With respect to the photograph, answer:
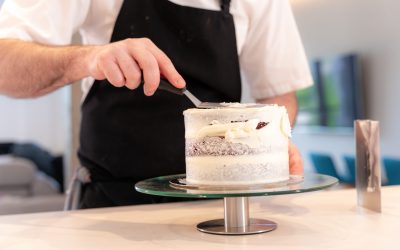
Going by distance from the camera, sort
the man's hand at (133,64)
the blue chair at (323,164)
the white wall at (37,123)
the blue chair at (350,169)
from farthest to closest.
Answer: the white wall at (37,123) → the blue chair at (323,164) → the blue chair at (350,169) → the man's hand at (133,64)

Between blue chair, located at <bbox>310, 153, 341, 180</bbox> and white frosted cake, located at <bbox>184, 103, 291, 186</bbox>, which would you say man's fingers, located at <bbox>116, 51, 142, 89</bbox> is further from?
blue chair, located at <bbox>310, 153, 341, 180</bbox>

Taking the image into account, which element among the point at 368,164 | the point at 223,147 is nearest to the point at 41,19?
the point at 223,147

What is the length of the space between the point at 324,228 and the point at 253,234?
0.10 meters

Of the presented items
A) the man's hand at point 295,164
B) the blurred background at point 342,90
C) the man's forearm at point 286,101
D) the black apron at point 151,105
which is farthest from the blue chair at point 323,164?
the man's hand at point 295,164

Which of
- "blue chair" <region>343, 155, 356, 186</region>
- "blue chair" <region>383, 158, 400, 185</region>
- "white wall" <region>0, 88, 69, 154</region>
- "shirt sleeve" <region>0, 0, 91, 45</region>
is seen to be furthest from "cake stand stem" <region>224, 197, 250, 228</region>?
"white wall" <region>0, 88, 69, 154</region>

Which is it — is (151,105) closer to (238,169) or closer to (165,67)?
(165,67)

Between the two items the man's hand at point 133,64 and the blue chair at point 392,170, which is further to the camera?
the blue chair at point 392,170

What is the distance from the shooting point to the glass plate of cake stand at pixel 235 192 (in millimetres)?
688

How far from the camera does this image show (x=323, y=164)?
15.2 ft

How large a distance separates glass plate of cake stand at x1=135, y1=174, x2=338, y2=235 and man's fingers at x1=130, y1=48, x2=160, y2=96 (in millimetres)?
142

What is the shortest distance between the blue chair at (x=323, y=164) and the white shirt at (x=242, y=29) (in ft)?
10.3

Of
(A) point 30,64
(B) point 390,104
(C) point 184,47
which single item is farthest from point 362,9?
(A) point 30,64

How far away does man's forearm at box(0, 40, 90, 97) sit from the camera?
0.97 metres

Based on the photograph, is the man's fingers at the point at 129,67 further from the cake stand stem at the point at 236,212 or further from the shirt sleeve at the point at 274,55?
the shirt sleeve at the point at 274,55
